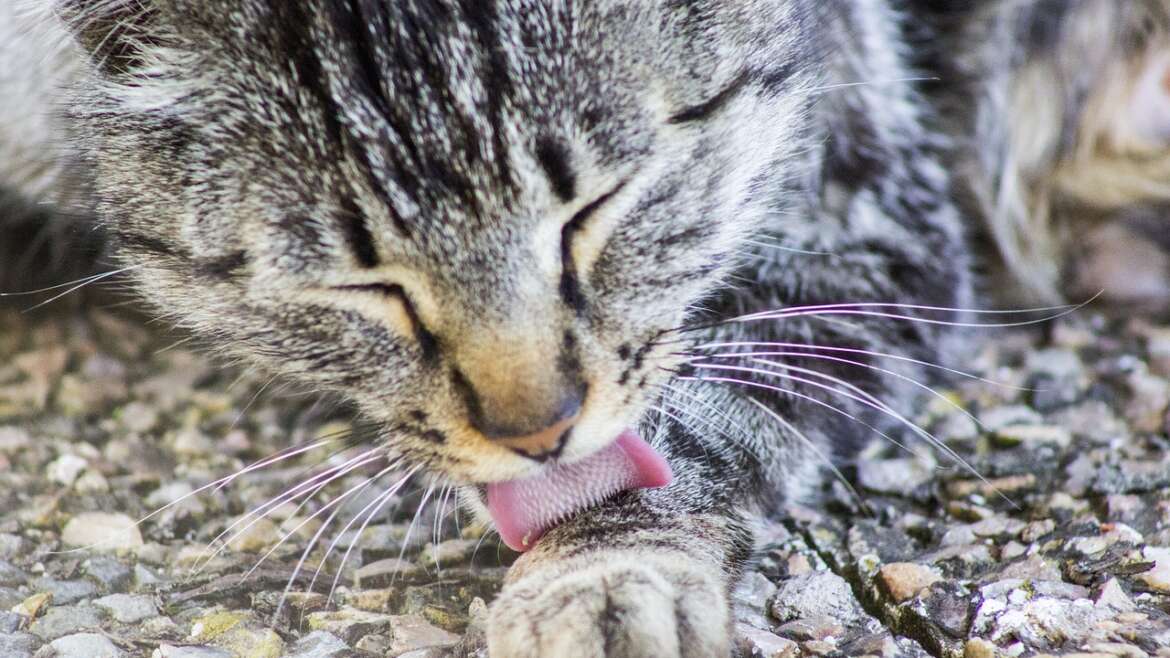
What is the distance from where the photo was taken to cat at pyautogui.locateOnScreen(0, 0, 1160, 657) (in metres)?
1.19

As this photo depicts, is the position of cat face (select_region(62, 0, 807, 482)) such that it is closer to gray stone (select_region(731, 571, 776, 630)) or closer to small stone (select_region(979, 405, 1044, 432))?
gray stone (select_region(731, 571, 776, 630))

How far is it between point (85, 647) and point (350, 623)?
0.31 metres

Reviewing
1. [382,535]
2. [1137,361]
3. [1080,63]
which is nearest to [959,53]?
[1080,63]

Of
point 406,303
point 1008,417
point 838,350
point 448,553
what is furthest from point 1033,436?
point 406,303

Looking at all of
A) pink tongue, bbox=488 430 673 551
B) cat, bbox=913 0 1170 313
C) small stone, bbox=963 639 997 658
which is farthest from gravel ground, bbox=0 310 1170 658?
cat, bbox=913 0 1170 313

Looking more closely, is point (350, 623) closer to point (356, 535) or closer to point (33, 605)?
point (356, 535)

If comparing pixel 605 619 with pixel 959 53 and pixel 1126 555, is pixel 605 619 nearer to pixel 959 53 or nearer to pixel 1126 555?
pixel 1126 555

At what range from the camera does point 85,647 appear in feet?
4.23

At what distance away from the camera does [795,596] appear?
1.37 metres

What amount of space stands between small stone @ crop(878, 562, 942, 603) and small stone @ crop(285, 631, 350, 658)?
2.24 feet

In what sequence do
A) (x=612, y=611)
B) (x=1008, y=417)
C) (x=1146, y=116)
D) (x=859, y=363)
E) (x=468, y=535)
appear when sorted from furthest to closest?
(x=1146, y=116)
(x=1008, y=417)
(x=859, y=363)
(x=468, y=535)
(x=612, y=611)

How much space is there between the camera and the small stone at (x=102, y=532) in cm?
154

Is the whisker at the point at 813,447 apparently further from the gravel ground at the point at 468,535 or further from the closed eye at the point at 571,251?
the closed eye at the point at 571,251

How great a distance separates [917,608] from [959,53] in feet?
3.94
